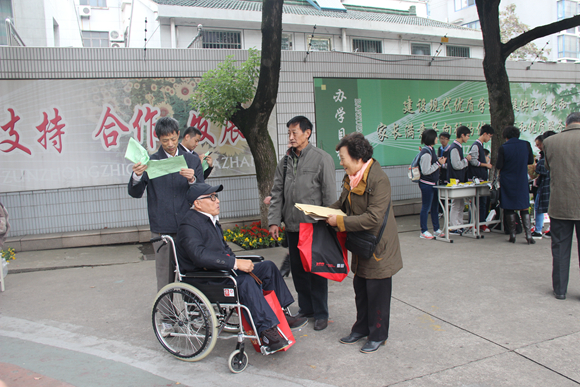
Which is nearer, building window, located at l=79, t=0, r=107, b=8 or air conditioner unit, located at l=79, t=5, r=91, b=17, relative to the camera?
air conditioner unit, located at l=79, t=5, r=91, b=17

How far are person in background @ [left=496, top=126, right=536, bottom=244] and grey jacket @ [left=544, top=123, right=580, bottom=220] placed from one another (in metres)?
2.01

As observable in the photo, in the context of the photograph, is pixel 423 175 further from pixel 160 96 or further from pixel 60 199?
pixel 60 199

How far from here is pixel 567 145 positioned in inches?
168

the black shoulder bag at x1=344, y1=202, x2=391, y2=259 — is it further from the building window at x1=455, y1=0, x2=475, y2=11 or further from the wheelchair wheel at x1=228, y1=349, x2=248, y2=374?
the building window at x1=455, y1=0, x2=475, y2=11

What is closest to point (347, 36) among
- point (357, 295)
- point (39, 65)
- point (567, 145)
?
point (39, 65)

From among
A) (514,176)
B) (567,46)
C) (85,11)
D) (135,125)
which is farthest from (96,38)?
(567,46)

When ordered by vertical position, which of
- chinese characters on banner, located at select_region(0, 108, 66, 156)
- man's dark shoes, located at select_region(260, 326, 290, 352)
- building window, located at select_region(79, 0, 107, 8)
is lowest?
man's dark shoes, located at select_region(260, 326, 290, 352)

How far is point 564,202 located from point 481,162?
10.6 ft

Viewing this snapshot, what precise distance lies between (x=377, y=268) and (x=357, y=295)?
1.28 feet

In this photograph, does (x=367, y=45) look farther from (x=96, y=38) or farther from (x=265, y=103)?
(x=96, y=38)

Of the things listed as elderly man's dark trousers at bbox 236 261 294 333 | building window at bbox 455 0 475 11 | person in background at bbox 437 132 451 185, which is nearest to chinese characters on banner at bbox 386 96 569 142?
person in background at bbox 437 132 451 185

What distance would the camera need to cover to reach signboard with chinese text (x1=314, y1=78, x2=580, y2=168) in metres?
8.62

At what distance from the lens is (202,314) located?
3016 mm

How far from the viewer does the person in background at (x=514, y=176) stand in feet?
20.7
